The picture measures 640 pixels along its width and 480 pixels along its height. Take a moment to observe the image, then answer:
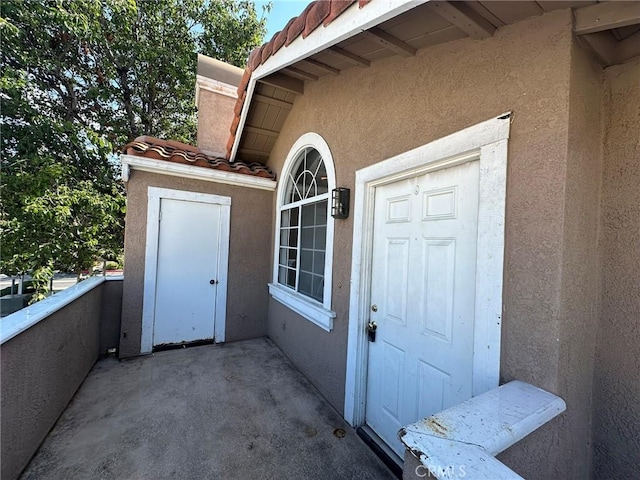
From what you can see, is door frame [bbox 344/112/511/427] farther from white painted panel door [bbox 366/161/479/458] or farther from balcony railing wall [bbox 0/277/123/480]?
balcony railing wall [bbox 0/277/123/480]

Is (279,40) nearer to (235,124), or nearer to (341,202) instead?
(341,202)

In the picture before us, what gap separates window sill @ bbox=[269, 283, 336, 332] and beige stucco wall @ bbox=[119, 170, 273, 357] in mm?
655

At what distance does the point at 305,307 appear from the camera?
396 cm

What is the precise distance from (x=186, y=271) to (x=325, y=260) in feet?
9.61

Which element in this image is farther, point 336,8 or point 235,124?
point 235,124

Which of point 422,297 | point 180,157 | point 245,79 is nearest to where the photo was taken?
point 422,297

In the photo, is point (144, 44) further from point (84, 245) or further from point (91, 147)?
point (84, 245)

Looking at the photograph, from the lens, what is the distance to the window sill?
345 cm

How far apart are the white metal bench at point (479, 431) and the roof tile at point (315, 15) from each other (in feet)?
9.32

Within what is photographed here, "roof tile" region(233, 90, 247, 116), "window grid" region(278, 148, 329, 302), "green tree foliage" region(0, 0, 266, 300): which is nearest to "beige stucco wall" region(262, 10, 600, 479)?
"window grid" region(278, 148, 329, 302)

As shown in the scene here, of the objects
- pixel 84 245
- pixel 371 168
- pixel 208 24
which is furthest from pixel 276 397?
pixel 208 24

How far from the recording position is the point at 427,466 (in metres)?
1.02

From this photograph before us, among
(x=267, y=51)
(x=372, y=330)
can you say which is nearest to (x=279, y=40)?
(x=267, y=51)

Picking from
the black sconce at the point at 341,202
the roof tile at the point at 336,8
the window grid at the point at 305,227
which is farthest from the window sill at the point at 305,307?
the roof tile at the point at 336,8
